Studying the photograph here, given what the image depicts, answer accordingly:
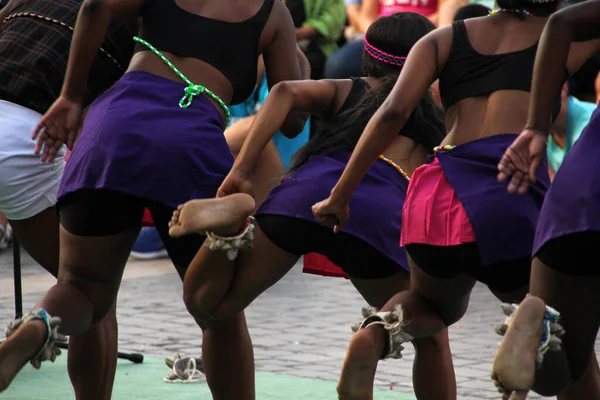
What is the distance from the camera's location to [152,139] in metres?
4.01

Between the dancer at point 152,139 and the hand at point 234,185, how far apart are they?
7 centimetres

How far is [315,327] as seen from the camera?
23.0 feet

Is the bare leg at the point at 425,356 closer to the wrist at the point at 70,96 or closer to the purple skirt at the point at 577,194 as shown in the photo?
the purple skirt at the point at 577,194

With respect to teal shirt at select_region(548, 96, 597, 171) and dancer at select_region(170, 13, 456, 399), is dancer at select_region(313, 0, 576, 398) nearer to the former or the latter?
dancer at select_region(170, 13, 456, 399)

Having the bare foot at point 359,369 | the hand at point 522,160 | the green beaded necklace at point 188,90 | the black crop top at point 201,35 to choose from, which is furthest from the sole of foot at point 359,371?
the black crop top at point 201,35

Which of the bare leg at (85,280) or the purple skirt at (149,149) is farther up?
the purple skirt at (149,149)

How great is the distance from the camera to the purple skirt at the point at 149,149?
399 cm

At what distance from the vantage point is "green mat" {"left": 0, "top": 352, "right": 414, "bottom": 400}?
539cm

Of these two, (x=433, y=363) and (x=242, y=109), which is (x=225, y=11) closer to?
(x=433, y=363)

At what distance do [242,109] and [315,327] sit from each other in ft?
8.12

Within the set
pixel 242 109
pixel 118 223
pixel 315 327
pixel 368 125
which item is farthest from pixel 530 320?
pixel 242 109

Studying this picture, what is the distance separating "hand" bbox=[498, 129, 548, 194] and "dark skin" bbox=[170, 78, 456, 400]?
0.90 meters

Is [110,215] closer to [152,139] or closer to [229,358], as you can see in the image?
[152,139]

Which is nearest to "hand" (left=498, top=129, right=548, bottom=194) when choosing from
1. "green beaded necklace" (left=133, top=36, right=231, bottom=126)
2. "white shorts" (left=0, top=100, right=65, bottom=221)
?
"green beaded necklace" (left=133, top=36, right=231, bottom=126)
